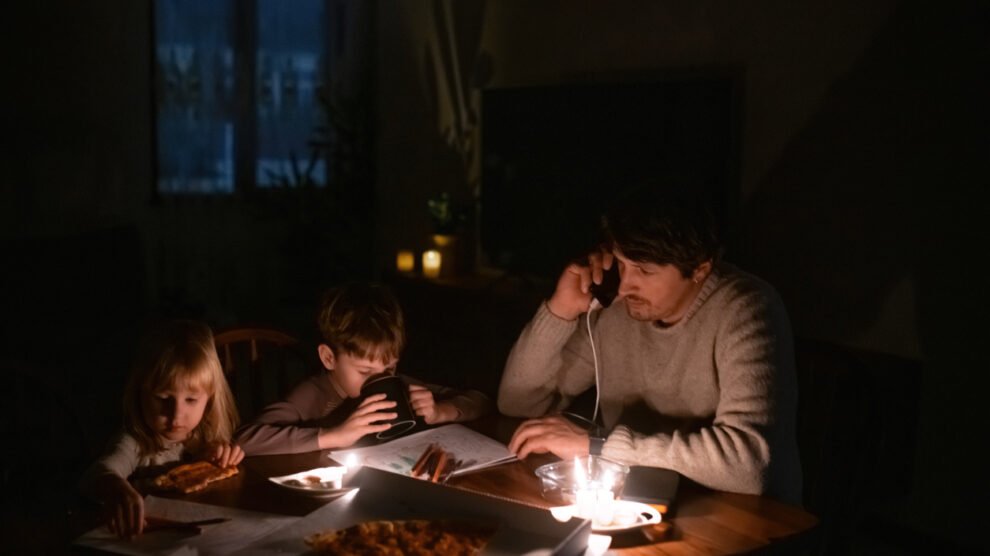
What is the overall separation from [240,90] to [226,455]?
4375 millimetres

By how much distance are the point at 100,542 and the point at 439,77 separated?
4270mm

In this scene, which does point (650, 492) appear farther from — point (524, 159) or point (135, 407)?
point (524, 159)

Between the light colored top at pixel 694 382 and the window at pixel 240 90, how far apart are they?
3848 mm

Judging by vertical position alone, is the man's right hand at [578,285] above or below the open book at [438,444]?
above

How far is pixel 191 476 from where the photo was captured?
57.4 inches

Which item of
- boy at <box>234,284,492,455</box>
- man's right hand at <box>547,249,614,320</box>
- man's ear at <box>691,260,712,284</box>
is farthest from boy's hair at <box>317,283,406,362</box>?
man's ear at <box>691,260,712,284</box>

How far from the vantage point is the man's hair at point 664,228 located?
65.4 inches

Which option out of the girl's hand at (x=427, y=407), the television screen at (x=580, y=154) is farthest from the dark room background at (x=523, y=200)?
the girl's hand at (x=427, y=407)

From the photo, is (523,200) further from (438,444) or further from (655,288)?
(438,444)

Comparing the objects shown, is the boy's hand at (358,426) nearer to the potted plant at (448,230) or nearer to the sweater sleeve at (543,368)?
the sweater sleeve at (543,368)

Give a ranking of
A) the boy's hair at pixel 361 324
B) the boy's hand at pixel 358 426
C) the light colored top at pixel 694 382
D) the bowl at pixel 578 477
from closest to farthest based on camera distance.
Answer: the bowl at pixel 578 477
the light colored top at pixel 694 382
the boy's hand at pixel 358 426
the boy's hair at pixel 361 324

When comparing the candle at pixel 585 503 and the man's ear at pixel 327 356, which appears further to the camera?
the man's ear at pixel 327 356

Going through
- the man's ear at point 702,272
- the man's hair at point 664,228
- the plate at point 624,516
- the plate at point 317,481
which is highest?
the man's hair at point 664,228

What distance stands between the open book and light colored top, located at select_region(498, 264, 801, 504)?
0.21 meters
